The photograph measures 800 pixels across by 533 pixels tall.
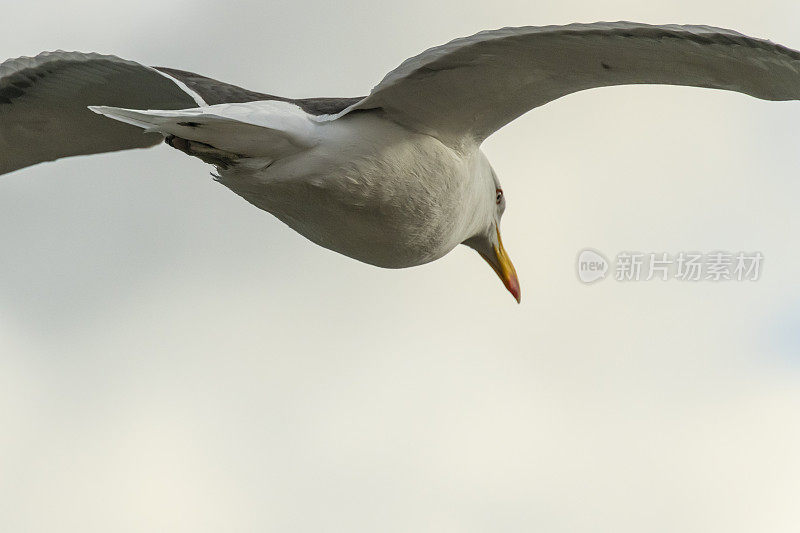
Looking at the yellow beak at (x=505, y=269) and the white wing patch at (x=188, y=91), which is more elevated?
the white wing patch at (x=188, y=91)

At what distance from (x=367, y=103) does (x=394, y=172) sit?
14.3 inches

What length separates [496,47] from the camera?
4.72 meters

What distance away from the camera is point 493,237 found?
658 cm

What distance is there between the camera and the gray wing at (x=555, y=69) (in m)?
4.51

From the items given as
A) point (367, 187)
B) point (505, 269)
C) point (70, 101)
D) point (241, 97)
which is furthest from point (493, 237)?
point (70, 101)

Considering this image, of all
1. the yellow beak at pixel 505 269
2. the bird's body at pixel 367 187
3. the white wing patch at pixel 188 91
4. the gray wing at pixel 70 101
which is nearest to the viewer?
the bird's body at pixel 367 187

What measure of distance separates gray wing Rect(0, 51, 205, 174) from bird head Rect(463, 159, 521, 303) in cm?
177

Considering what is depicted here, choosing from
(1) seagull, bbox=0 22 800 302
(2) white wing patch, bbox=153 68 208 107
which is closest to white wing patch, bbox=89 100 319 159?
(1) seagull, bbox=0 22 800 302

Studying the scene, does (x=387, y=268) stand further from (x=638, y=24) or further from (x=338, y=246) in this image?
(x=638, y=24)

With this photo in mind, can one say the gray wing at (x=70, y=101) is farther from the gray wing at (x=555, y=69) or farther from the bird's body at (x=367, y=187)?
the gray wing at (x=555, y=69)

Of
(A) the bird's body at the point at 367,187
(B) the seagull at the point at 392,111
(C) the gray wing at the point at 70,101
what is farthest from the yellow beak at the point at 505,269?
(C) the gray wing at the point at 70,101

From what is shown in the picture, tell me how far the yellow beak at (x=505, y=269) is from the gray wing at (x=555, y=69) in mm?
1459

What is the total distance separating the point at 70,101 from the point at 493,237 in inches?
104

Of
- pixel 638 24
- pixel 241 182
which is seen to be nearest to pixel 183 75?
pixel 241 182
